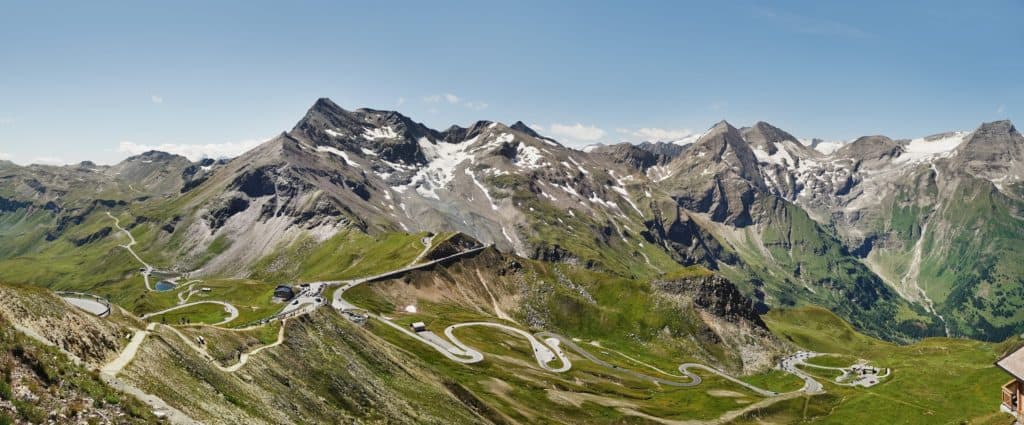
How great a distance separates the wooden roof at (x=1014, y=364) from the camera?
33375mm

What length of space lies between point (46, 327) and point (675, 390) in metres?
165

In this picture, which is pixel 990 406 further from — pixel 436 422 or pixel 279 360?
pixel 279 360

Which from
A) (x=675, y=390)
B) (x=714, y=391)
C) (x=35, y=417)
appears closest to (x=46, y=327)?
(x=35, y=417)

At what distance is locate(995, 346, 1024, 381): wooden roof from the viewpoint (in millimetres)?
33375

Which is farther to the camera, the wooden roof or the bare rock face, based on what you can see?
the bare rock face

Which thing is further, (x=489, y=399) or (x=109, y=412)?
(x=489, y=399)

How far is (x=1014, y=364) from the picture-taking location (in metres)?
34.0

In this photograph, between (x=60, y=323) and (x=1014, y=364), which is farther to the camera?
(x=60, y=323)

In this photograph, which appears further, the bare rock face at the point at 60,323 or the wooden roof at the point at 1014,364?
the bare rock face at the point at 60,323

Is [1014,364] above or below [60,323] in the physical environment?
above

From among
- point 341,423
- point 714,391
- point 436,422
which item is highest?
point 341,423

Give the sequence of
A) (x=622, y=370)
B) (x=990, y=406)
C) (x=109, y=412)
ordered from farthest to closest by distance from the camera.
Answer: (x=622, y=370)
(x=990, y=406)
(x=109, y=412)

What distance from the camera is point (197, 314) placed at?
163 m

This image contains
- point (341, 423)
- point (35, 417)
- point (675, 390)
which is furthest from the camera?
point (675, 390)
